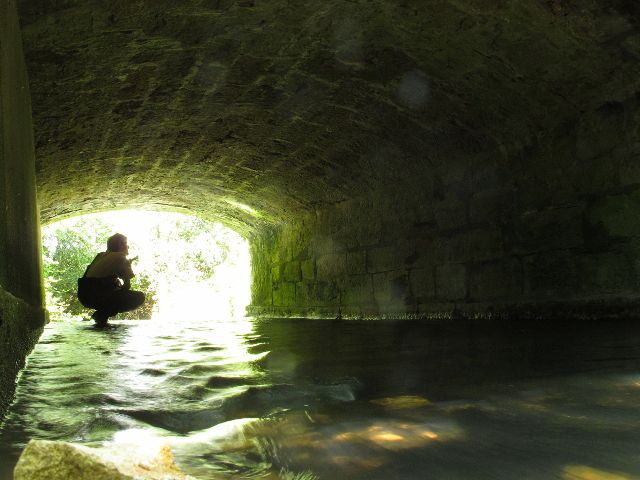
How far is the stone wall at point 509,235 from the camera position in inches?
132

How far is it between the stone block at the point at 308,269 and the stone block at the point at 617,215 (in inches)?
145

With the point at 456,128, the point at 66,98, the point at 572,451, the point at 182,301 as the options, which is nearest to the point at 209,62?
the point at 66,98

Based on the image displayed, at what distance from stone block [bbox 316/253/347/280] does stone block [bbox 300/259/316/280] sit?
0.40 feet

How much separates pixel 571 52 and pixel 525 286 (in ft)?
5.30

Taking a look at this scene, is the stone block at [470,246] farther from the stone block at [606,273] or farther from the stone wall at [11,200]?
the stone wall at [11,200]

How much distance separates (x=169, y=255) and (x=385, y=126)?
49.4ft

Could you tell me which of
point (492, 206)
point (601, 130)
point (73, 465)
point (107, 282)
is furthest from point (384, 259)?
point (73, 465)

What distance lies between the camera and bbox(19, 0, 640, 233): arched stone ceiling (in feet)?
9.36

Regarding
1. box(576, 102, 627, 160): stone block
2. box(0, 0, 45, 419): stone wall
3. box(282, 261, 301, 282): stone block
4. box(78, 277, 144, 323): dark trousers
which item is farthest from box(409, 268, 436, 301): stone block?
box(78, 277, 144, 323): dark trousers

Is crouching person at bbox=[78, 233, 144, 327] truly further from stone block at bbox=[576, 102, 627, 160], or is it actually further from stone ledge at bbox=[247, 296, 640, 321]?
stone block at bbox=[576, 102, 627, 160]

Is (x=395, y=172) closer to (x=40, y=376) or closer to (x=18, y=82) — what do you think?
(x=18, y=82)

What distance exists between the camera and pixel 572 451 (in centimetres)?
96

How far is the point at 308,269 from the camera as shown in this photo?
6.84 m

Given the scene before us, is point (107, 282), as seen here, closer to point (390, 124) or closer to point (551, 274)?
point (390, 124)
